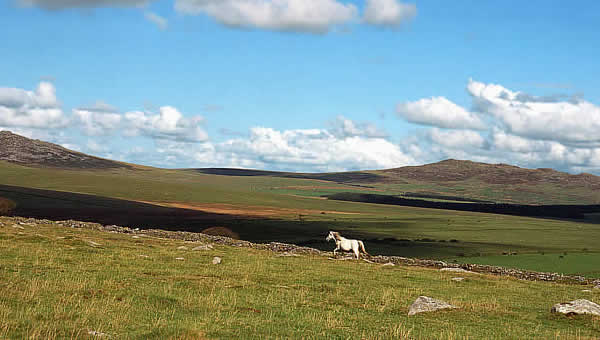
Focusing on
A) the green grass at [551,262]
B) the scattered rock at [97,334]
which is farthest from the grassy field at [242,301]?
the green grass at [551,262]

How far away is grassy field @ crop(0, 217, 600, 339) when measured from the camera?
694 inches

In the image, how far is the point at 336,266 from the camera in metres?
41.5

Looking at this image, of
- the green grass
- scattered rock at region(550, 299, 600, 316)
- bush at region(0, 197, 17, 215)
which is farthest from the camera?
bush at region(0, 197, 17, 215)

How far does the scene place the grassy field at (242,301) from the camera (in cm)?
1762

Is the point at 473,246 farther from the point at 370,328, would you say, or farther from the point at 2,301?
the point at 2,301

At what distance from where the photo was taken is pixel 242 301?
922 inches

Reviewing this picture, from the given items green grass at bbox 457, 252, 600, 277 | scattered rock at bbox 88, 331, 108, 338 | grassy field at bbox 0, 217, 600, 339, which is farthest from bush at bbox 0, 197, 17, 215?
scattered rock at bbox 88, 331, 108, 338

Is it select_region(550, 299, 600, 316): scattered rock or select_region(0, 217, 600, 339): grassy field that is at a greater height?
select_region(550, 299, 600, 316): scattered rock

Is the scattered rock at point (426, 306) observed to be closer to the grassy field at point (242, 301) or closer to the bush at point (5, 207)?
the grassy field at point (242, 301)

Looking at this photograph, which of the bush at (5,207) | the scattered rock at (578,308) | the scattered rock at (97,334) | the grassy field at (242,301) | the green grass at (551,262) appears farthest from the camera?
the bush at (5,207)

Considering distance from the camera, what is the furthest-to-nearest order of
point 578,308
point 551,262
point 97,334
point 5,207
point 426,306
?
point 5,207 → point 551,262 → point 426,306 → point 578,308 → point 97,334

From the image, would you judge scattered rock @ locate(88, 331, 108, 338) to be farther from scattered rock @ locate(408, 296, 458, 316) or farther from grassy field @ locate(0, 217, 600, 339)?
scattered rock @ locate(408, 296, 458, 316)

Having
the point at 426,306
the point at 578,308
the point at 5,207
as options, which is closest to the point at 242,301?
the point at 426,306

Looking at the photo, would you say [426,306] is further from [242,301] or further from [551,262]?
[551,262]
